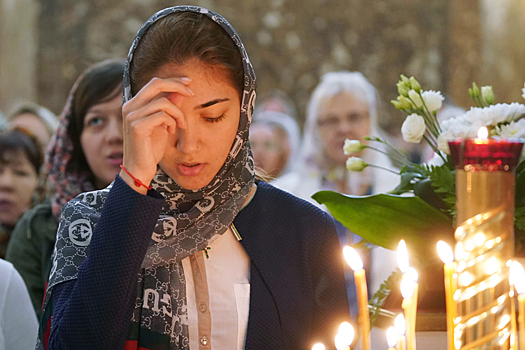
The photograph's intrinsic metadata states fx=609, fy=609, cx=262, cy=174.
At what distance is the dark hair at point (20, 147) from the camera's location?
9.53ft

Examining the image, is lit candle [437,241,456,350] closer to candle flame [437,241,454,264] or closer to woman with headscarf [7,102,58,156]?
candle flame [437,241,454,264]

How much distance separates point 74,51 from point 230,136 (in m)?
7.04

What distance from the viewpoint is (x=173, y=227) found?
4.32ft

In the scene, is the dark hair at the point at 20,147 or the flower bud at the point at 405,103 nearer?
the flower bud at the point at 405,103

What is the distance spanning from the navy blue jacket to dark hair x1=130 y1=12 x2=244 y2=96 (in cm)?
29

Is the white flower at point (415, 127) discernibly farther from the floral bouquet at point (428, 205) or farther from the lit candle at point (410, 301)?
the lit candle at point (410, 301)

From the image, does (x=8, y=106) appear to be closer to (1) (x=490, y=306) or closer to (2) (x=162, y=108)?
(2) (x=162, y=108)

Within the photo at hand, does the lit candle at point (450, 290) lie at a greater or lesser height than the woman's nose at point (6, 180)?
→ lesser

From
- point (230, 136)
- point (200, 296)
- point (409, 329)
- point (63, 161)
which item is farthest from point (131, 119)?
point (63, 161)

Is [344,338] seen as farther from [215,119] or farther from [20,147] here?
[20,147]

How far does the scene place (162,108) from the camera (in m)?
1.15

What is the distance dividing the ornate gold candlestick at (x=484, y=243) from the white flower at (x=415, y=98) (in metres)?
0.67

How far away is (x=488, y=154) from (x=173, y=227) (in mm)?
775

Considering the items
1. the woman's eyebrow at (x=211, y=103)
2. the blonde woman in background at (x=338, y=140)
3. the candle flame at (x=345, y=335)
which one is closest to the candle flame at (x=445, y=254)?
the candle flame at (x=345, y=335)
